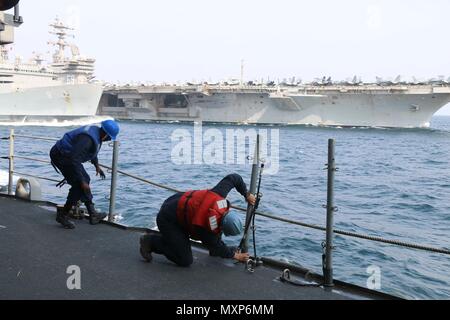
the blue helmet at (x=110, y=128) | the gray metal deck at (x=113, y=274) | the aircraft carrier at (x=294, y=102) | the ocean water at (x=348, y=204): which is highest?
the aircraft carrier at (x=294, y=102)

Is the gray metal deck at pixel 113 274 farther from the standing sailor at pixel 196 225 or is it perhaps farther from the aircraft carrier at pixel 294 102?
the aircraft carrier at pixel 294 102

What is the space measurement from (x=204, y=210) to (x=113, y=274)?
93 centimetres

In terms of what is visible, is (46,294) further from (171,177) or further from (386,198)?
(171,177)

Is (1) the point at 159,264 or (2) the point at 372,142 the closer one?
(1) the point at 159,264

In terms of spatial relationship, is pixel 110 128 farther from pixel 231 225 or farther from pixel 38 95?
pixel 38 95

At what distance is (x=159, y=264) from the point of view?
13.6 feet

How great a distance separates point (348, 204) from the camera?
1383cm

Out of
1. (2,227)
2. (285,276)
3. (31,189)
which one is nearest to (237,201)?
(31,189)

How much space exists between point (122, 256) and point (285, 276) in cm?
156

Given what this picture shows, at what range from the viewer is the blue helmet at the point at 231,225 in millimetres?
3643

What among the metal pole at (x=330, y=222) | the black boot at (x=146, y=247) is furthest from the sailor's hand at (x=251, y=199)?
the black boot at (x=146, y=247)

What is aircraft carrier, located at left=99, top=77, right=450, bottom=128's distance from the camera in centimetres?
5266

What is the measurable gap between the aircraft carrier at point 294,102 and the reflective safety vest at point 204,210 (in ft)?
167
